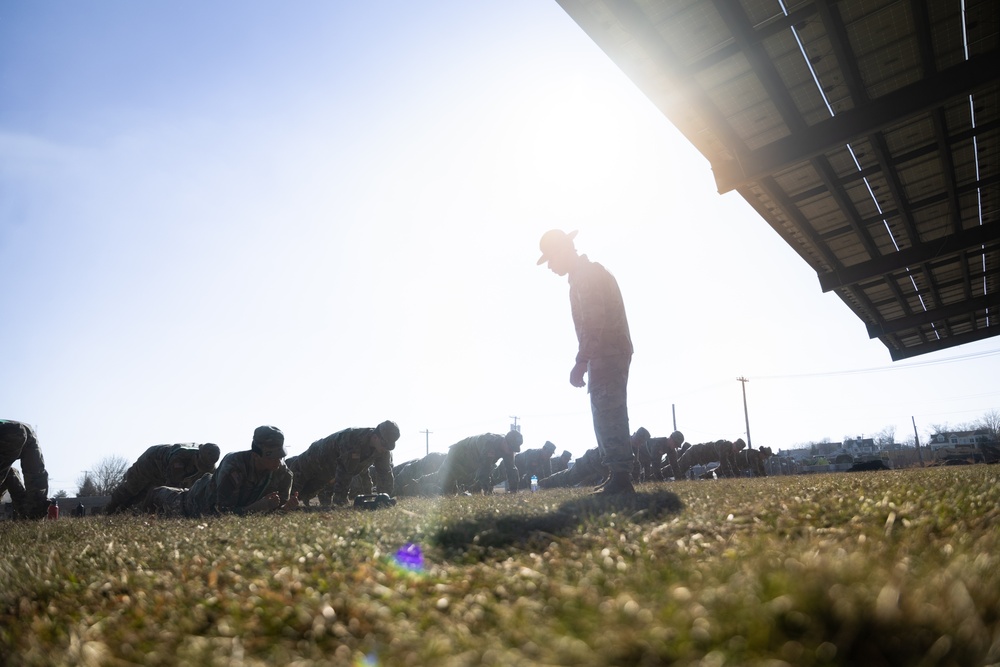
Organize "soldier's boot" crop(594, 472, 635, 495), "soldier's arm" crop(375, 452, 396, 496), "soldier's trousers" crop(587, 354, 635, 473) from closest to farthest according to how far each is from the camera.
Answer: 1. "soldier's boot" crop(594, 472, 635, 495)
2. "soldier's trousers" crop(587, 354, 635, 473)
3. "soldier's arm" crop(375, 452, 396, 496)

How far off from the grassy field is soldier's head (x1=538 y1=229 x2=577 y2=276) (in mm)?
3961

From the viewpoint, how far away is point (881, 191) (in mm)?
10758

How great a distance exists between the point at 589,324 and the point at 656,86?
368 cm

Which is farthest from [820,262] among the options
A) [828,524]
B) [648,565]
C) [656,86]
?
[648,565]

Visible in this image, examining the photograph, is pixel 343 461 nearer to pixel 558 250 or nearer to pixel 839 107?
pixel 558 250

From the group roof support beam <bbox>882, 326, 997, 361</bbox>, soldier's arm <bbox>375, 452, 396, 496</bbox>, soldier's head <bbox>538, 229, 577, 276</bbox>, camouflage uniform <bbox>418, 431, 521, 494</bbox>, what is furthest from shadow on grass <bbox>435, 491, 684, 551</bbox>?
roof support beam <bbox>882, 326, 997, 361</bbox>

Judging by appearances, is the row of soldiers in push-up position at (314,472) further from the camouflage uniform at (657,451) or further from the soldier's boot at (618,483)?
the soldier's boot at (618,483)

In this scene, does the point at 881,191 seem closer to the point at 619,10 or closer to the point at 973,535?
the point at 619,10

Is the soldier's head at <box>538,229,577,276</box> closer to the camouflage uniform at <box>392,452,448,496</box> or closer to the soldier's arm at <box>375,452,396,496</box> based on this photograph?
the soldier's arm at <box>375,452,396,496</box>

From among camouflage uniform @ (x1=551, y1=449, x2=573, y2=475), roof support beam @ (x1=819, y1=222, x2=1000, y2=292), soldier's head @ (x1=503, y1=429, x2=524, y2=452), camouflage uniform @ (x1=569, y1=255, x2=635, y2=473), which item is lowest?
camouflage uniform @ (x1=551, y1=449, x2=573, y2=475)

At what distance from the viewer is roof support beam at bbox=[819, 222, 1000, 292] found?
1227cm

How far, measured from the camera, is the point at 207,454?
38.9 ft

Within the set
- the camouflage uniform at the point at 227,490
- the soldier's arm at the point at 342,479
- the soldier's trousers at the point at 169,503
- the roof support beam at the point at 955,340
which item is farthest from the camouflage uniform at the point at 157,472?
the roof support beam at the point at 955,340

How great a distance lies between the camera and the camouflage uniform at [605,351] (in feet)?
19.6
